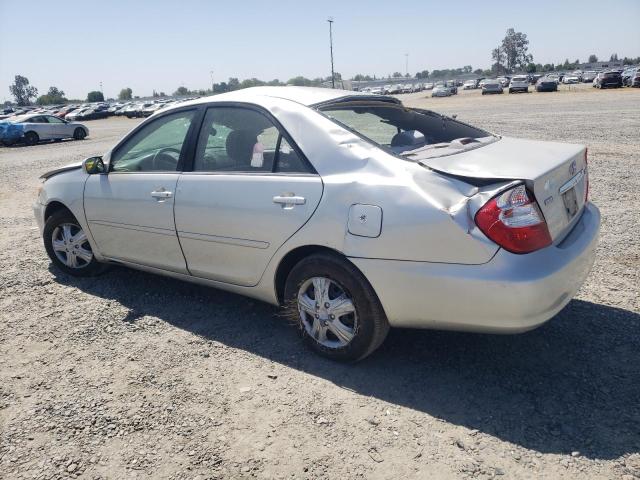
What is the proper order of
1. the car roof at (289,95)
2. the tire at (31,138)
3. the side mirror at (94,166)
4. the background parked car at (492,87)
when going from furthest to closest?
the background parked car at (492,87), the tire at (31,138), the side mirror at (94,166), the car roof at (289,95)

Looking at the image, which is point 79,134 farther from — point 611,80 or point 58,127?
point 611,80

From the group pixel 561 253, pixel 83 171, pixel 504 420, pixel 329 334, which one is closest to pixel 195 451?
pixel 329 334

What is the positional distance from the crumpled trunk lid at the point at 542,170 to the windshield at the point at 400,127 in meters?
0.23

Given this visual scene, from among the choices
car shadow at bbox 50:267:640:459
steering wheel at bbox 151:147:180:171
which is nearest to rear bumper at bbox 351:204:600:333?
car shadow at bbox 50:267:640:459

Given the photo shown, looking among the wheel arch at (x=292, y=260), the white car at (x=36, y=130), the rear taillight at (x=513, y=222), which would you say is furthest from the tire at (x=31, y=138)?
the rear taillight at (x=513, y=222)

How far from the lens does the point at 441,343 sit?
350 cm

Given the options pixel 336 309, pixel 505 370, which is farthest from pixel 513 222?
pixel 336 309

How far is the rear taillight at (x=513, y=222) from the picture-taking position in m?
2.58

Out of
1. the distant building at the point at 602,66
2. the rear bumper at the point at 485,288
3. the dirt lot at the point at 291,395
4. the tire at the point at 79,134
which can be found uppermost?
the distant building at the point at 602,66

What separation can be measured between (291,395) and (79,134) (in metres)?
25.7

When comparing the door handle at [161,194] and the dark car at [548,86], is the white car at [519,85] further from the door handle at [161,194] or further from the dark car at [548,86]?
the door handle at [161,194]

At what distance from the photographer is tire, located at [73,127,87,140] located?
82.3 ft

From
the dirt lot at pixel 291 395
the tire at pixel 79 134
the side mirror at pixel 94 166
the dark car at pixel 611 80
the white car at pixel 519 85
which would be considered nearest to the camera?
the dirt lot at pixel 291 395

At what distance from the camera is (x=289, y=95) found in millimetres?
3617
